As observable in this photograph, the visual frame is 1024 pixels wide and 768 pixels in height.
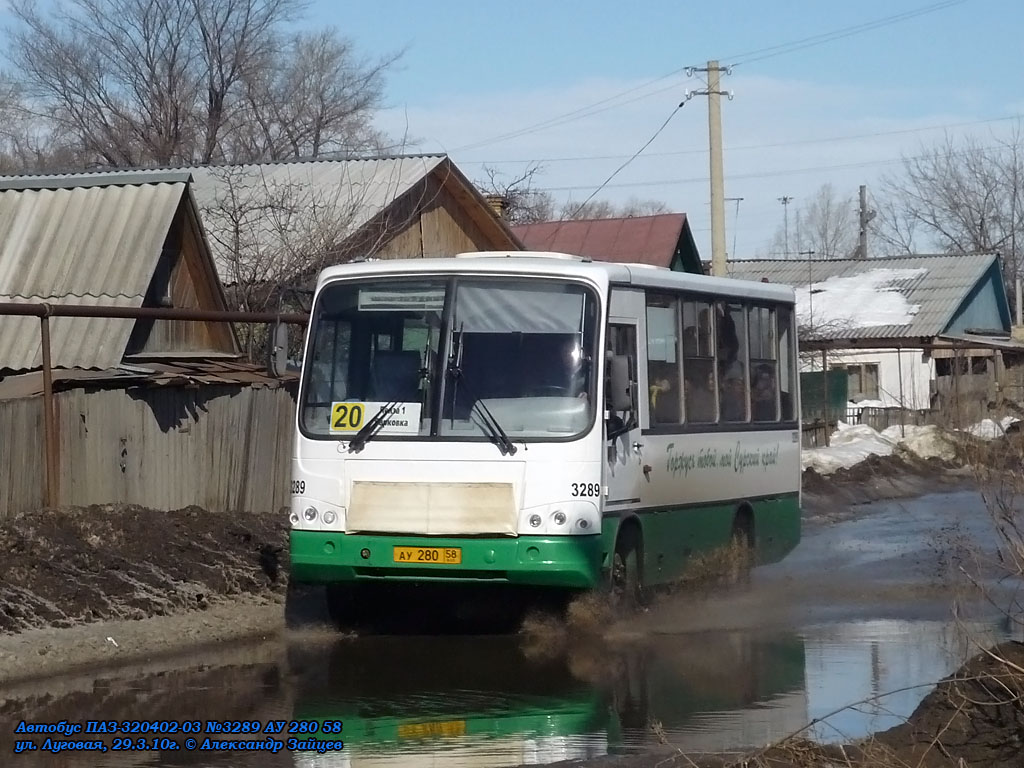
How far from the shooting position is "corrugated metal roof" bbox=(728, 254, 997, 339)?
164 feet

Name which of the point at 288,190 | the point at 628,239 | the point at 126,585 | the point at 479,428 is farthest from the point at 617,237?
the point at 126,585

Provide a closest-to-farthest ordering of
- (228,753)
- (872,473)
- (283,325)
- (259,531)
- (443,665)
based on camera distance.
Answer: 1. (228,753)
2. (443,665)
3. (283,325)
4. (259,531)
5. (872,473)

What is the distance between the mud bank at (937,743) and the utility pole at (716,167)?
21.8 meters

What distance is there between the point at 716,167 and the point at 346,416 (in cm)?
1965

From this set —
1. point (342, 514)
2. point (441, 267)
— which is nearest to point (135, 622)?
point (342, 514)

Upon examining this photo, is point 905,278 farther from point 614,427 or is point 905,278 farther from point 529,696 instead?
point 529,696

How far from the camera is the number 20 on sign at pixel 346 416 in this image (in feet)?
37.4

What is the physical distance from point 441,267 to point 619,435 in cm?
178

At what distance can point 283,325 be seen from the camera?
1202 cm

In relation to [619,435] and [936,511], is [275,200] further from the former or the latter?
[619,435]

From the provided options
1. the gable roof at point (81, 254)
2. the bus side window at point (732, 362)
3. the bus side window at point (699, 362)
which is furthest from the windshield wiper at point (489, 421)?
the gable roof at point (81, 254)

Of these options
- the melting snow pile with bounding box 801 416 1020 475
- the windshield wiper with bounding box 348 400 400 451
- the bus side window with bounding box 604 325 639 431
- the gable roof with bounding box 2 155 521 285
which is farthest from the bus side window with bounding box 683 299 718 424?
the melting snow pile with bounding box 801 416 1020 475

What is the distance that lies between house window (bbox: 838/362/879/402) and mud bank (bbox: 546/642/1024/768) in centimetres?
3887

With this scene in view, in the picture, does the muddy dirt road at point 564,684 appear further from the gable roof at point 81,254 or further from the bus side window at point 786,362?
the gable roof at point 81,254
